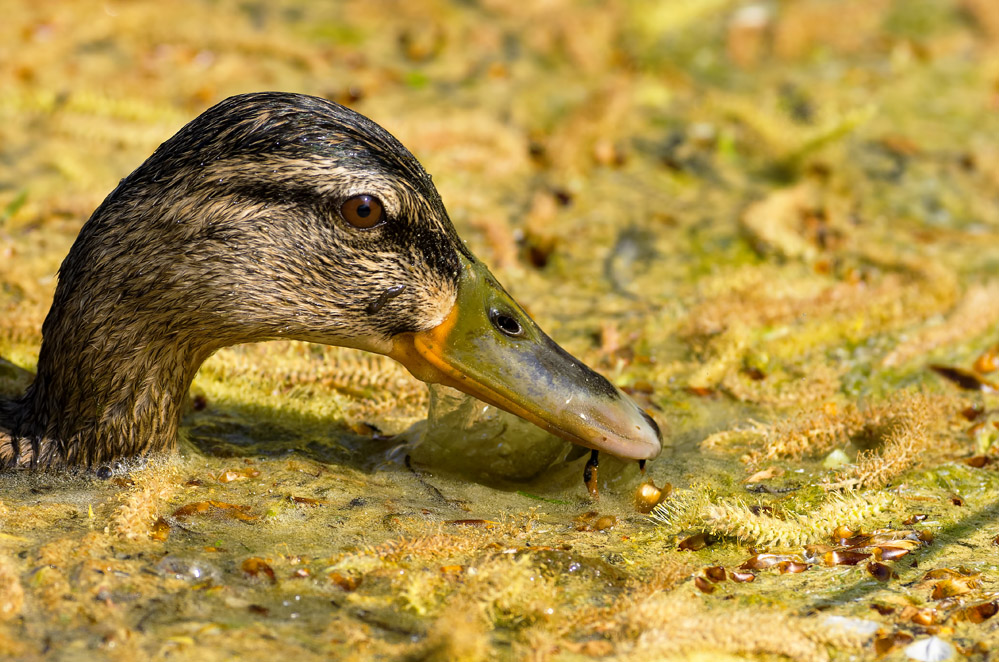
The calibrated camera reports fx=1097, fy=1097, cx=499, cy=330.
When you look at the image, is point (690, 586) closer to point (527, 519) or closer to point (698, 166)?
point (527, 519)

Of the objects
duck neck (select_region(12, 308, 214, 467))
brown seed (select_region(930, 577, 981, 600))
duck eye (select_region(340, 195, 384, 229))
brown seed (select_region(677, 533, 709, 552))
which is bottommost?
brown seed (select_region(930, 577, 981, 600))

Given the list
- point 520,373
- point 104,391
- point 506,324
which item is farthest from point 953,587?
point 104,391

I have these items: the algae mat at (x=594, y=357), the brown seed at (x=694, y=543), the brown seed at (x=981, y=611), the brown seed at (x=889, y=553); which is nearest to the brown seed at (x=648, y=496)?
the algae mat at (x=594, y=357)

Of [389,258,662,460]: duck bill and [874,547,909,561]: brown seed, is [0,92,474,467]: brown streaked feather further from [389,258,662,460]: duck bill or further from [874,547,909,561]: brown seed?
[874,547,909,561]: brown seed

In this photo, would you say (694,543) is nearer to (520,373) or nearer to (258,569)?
(520,373)

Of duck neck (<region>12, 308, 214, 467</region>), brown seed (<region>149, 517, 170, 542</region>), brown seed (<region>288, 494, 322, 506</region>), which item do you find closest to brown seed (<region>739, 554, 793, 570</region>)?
brown seed (<region>288, 494, 322, 506</region>)
